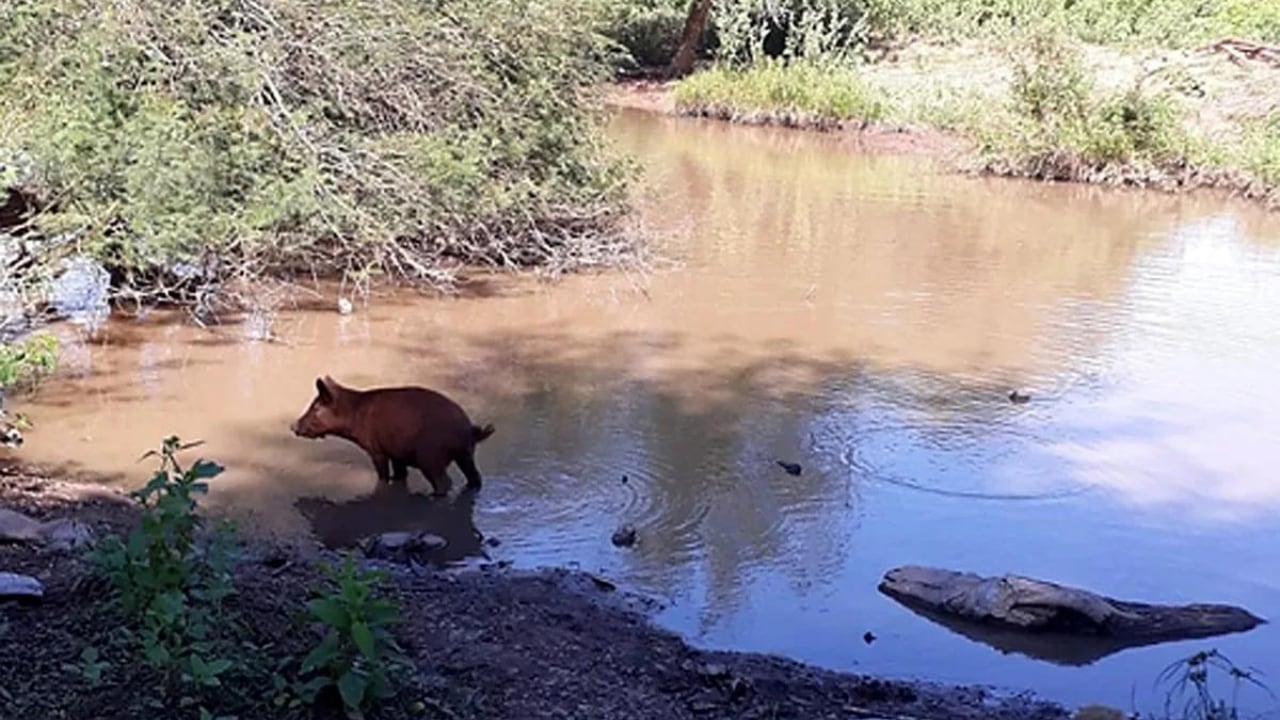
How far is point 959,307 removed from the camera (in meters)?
A: 14.5

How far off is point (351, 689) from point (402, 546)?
11.3ft

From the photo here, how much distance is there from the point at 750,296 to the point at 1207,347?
416 centimetres

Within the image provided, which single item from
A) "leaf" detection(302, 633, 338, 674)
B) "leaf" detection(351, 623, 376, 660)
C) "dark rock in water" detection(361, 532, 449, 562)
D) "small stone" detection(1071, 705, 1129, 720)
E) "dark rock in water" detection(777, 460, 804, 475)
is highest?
"leaf" detection(351, 623, 376, 660)

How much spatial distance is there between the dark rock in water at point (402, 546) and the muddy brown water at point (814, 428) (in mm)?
213

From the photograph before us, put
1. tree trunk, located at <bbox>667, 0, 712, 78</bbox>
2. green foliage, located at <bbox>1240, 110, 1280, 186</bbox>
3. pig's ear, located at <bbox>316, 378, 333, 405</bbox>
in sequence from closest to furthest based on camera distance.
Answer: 1. pig's ear, located at <bbox>316, 378, 333, 405</bbox>
2. green foliage, located at <bbox>1240, 110, 1280, 186</bbox>
3. tree trunk, located at <bbox>667, 0, 712, 78</bbox>

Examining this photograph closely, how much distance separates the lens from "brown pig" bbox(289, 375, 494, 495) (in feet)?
27.8

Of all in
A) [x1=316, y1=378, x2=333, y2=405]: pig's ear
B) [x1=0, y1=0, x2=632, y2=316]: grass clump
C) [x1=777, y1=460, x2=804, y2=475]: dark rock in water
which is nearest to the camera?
[x1=316, y1=378, x2=333, y2=405]: pig's ear

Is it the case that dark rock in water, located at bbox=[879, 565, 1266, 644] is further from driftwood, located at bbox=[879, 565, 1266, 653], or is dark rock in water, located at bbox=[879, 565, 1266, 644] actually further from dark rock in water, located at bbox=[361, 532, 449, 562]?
dark rock in water, located at bbox=[361, 532, 449, 562]

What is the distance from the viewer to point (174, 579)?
464 cm

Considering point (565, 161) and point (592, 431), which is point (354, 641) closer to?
point (592, 431)

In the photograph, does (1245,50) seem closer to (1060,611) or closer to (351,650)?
(1060,611)

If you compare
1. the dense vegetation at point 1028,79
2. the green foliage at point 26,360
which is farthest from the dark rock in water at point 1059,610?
the dense vegetation at point 1028,79

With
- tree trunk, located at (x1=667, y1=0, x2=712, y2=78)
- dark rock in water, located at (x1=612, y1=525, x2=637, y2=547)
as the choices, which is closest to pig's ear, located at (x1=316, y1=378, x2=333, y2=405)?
dark rock in water, located at (x1=612, y1=525, x2=637, y2=547)

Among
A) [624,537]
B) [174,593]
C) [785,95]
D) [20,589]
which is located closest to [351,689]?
[174,593]
